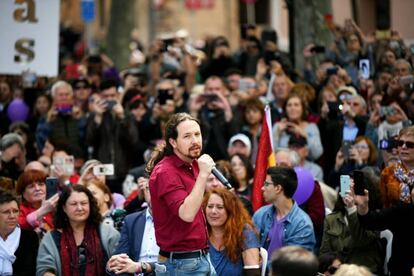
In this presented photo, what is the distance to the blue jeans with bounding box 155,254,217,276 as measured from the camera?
945 cm

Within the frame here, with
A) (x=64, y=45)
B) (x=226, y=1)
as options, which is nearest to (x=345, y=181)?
(x=64, y=45)

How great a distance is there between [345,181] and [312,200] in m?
1.76

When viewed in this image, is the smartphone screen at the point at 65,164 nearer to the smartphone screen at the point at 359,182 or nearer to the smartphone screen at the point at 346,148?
the smartphone screen at the point at 346,148

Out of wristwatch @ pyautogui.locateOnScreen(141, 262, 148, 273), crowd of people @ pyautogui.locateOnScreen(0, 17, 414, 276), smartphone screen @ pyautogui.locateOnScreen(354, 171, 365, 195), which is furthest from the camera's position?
smartphone screen @ pyautogui.locateOnScreen(354, 171, 365, 195)

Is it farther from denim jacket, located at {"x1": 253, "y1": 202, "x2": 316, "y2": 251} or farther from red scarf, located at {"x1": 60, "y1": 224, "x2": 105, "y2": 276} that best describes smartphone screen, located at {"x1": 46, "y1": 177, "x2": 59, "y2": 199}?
denim jacket, located at {"x1": 253, "y1": 202, "x2": 316, "y2": 251}

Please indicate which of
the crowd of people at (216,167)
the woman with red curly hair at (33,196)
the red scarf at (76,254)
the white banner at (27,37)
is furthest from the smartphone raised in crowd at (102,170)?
the white banner at (27,37)

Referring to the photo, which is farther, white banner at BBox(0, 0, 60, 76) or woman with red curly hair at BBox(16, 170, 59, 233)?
white banner at BBox(0, 0, 60, 76)

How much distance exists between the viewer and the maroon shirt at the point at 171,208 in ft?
30.6

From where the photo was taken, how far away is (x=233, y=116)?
16547 millimetres

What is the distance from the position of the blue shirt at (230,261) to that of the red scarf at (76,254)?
118 centimetres

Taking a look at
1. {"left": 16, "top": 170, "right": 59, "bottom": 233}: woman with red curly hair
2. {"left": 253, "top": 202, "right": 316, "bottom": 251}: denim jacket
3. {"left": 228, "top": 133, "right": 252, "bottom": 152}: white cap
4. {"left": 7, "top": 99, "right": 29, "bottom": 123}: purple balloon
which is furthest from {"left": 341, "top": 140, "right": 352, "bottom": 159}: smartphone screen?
{"left": 7, "top": 99, "right": 29, "bottom": 123}: purple balloon

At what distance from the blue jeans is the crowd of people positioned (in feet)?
0.03

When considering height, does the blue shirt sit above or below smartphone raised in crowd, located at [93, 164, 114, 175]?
below

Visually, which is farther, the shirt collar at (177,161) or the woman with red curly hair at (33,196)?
the woman with red curly hair at (33,196)
